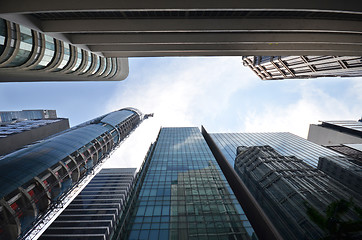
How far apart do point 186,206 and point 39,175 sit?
22786mm

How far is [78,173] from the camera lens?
102 ft

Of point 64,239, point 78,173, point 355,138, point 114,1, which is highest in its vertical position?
point 114,1

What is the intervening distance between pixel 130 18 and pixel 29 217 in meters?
28.3

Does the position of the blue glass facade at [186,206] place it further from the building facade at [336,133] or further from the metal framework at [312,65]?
the building facade at [336,133]

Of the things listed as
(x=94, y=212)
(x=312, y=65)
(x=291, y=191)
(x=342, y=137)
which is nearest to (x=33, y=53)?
(x=291, y=191)

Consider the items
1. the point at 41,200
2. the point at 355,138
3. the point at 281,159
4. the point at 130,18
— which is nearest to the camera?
the point at 130,18

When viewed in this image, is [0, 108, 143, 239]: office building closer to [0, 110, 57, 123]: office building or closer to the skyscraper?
the skyscraper

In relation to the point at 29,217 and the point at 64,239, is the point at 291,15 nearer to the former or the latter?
the point at 29,217

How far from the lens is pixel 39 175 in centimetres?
2278

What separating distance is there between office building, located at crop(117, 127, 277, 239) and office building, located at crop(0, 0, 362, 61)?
22053mm

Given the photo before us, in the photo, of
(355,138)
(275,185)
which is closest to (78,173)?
(275,185)

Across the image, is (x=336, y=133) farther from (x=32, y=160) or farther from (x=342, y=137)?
(x=32, y=160)

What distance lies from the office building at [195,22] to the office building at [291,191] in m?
A: 20.7

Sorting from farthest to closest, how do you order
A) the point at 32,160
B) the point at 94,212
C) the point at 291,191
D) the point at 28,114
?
the point at 28,114 < the point at 94,212 < the point at 291,191 < the point at 32,160
